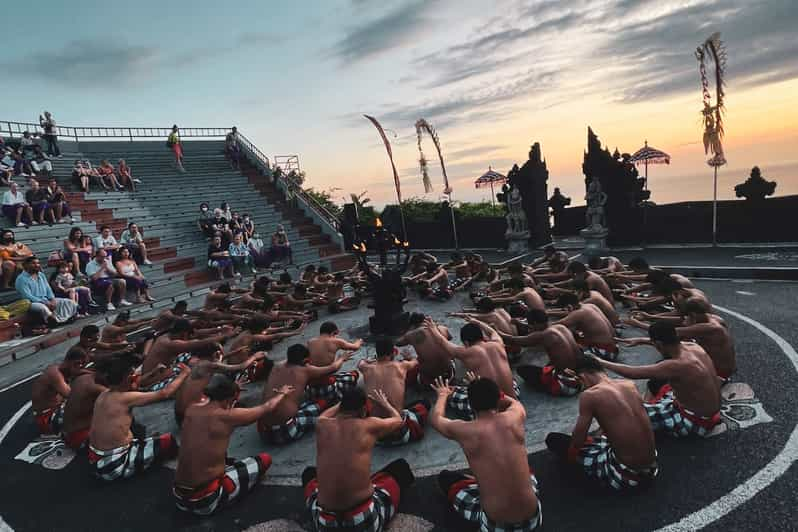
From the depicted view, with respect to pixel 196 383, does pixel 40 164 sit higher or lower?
higher

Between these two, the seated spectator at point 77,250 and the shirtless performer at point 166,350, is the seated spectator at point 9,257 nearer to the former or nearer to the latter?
the seated spectator at point 77,250

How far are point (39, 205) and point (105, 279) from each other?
627 cm

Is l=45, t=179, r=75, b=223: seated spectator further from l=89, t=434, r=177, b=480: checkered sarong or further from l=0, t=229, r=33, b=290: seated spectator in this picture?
l=89, t=434, r=177, b=480: checkered sarong

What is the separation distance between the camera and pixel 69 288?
12.5 m

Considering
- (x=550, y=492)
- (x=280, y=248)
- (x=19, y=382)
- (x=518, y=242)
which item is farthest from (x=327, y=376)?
(x=518, y=242)

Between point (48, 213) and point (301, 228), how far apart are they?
10.8m

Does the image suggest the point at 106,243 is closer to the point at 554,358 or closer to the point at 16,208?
the point at 16,208

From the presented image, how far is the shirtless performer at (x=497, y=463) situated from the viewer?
3.49 m

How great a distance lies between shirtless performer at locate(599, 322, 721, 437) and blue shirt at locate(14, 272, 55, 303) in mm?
13497

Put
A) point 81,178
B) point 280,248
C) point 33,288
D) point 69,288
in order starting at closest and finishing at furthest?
point 33,288 < point 69,288 < point 280,248 < point 81,178

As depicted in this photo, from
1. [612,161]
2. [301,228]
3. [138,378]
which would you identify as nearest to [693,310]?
[138,378]

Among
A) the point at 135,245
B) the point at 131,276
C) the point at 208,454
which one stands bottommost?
the point at 208,454

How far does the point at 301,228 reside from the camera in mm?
23875

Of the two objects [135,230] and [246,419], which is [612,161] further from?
[135,230]
